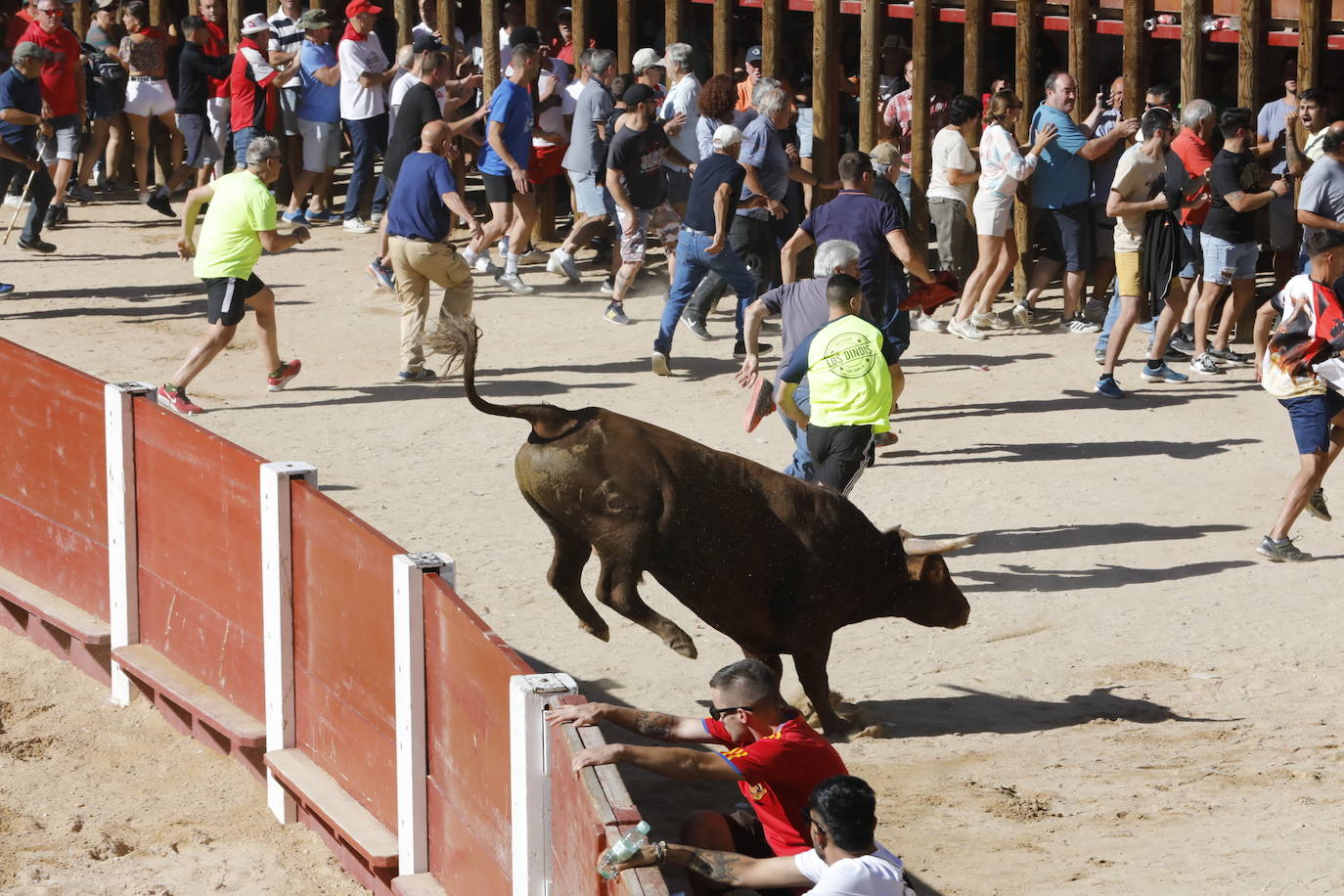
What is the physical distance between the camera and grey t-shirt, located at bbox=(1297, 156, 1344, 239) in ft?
40.4

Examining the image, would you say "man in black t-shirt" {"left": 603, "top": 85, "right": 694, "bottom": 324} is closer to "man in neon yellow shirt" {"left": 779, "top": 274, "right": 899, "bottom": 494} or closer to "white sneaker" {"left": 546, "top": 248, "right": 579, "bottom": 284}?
"white sneaker" {"left": 546, "top": 248, "right": 579, "bottom": 284}

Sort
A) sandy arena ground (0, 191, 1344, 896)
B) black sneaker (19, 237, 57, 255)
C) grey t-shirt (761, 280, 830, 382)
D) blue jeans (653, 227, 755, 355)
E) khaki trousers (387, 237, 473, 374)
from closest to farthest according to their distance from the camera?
sandy arena ground (0, 191, 1344, 896), grey t-shirt (761, 280, 830, 382), khaki trousers (387, 237, 473, 374), blue jeans (653, 227, 755, 355), black sneaker (19, 237, 57, 255)

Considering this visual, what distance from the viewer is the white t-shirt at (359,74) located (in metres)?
17.5

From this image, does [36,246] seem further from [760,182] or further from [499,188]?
[760,182]

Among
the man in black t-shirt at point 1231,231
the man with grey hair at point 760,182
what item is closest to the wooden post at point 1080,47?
the man in black t-shirt at point 1231,231

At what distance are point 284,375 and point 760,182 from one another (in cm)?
372

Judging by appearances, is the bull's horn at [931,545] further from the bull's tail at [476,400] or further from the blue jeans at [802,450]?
the bull's tail at [476,400]

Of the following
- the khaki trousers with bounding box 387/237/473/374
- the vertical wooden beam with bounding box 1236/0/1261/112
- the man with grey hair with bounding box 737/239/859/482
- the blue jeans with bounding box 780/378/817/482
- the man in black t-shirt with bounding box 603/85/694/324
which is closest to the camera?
the blue jeans with bounding box 780/378/817/482

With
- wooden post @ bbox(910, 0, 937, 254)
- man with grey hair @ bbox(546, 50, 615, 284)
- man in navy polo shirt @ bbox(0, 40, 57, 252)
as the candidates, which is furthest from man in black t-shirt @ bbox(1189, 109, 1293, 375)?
man in navy polo shirt @ bbox(0, 40, 57, 252)

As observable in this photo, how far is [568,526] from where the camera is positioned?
722 cm

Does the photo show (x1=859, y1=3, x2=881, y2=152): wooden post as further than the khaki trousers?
Yes

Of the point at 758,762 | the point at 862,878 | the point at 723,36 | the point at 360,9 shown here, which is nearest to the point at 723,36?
the point at 723,36

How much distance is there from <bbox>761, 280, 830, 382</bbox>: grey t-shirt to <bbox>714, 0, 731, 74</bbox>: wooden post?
6.61m

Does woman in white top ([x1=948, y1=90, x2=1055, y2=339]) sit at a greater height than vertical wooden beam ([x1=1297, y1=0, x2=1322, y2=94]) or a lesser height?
lesser
